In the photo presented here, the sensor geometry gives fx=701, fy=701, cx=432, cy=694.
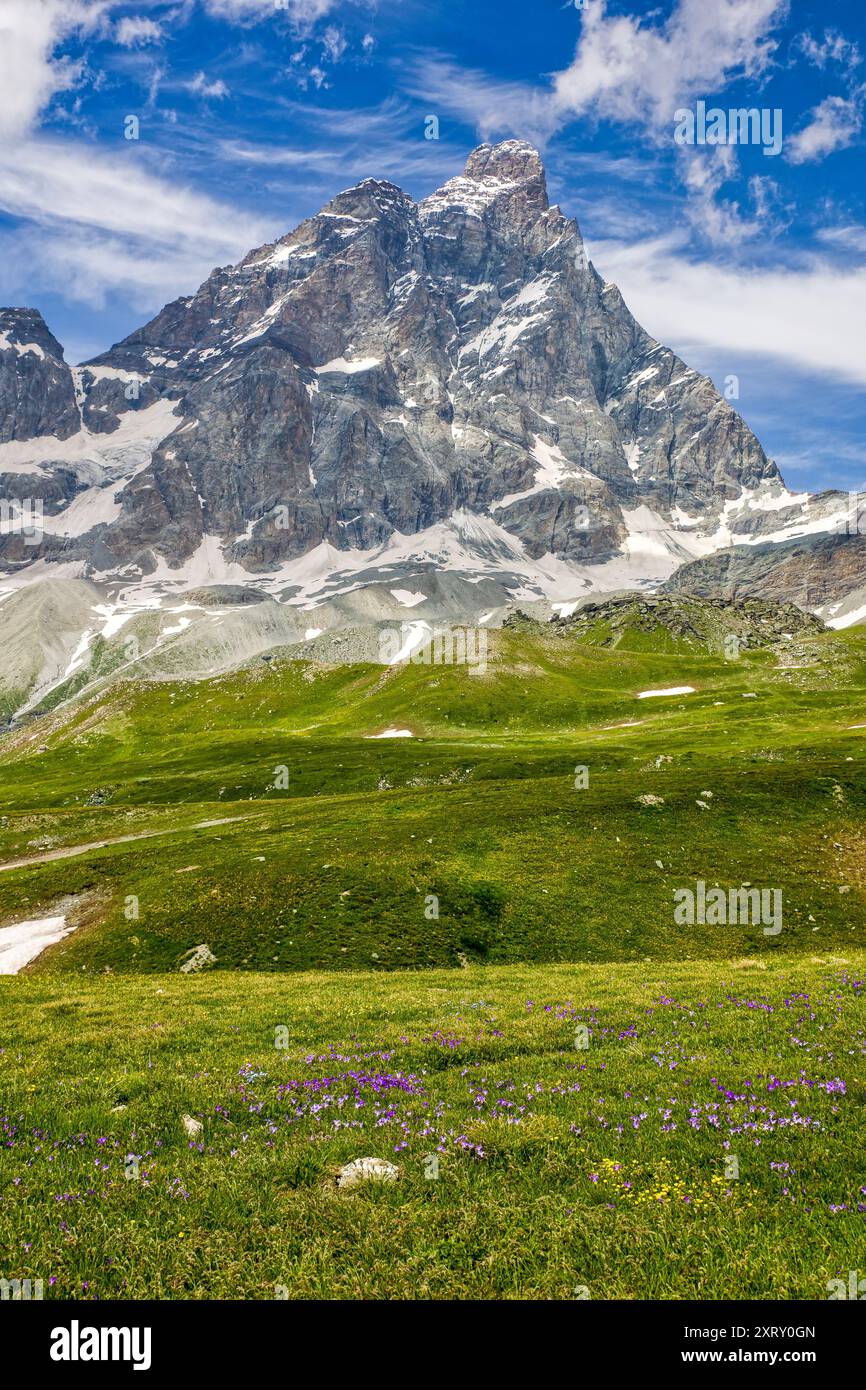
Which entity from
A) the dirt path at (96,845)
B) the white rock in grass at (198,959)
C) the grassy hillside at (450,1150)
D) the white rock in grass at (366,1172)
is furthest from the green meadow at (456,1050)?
the dirt path at (96,845)

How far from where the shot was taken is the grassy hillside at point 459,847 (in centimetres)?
3497

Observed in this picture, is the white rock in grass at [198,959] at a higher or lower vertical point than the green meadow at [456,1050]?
lower

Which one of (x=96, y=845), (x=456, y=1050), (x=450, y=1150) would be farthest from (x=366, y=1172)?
(x=96, y=845)

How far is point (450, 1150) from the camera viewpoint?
36.7ft

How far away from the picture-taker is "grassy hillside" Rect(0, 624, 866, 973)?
3497 cm

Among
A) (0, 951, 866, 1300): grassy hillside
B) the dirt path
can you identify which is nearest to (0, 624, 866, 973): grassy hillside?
the dirt path

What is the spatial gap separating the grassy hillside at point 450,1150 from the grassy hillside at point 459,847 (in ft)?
52.5

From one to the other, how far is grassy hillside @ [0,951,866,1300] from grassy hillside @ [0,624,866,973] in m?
16.0

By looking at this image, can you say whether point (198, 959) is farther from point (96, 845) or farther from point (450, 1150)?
point (96, 845)

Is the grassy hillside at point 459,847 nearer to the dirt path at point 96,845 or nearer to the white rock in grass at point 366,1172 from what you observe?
the dirt path at point 96,845

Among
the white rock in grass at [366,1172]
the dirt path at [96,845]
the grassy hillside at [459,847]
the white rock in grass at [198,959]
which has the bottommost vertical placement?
the dirt path at [96,845]
